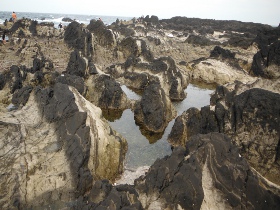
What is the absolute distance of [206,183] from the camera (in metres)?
10.3

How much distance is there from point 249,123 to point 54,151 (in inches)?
479

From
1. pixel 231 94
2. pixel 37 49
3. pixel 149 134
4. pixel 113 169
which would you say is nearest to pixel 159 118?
pixel 149 134

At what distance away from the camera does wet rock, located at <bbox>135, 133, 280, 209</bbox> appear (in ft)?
31.6

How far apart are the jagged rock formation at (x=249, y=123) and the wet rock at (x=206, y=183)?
534 cm

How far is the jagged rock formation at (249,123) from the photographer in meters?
14.8

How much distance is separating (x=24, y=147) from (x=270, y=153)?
1440 centimetres

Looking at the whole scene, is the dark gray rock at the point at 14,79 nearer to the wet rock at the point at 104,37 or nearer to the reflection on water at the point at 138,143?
the reflection on water at the point at 138,143

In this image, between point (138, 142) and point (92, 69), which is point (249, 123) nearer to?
point (138, 142)

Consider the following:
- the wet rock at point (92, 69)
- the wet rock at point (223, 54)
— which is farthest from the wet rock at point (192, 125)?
the wet rock at point (223, 54)

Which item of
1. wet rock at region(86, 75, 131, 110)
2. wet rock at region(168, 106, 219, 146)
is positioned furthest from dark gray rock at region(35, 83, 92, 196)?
wet rock at region(86, 75, 131, 110)

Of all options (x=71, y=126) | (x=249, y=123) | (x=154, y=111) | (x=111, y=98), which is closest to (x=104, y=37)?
(x=111, y=98)

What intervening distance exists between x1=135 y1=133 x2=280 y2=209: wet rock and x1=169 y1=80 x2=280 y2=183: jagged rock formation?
17.5 ft

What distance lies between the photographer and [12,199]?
1097 centimetres

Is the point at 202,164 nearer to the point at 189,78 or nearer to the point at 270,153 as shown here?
the point at 270,153
